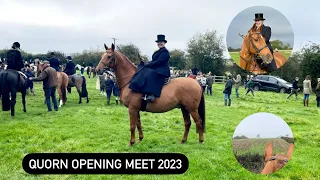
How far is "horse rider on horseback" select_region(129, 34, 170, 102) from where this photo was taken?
6.43 m

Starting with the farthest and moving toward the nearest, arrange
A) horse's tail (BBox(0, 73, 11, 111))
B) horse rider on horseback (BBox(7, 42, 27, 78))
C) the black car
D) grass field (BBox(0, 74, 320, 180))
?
the black car
horse's tail (BBox(0, 73, 11, 111))
horse rider on horseback (BBox(7, 42, 27, 78))
grass field (BBox(0, 74, 320, 180))

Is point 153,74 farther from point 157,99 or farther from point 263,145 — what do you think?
point 263,145

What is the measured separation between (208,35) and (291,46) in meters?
18.9

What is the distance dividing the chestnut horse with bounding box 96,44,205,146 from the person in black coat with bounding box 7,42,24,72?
489 cm

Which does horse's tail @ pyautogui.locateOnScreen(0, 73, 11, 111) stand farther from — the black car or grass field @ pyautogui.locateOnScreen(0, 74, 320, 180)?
the black car

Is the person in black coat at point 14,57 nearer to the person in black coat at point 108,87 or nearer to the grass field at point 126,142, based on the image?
the grass field at point 126,142

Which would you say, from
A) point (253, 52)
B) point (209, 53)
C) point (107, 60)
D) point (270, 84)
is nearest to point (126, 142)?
point (107, 60)

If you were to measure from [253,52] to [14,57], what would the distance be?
33.2ft

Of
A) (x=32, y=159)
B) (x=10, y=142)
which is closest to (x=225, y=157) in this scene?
(x=32, y=159)

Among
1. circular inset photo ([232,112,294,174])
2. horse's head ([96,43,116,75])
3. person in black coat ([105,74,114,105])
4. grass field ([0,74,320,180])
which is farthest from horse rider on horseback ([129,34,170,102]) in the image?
person in black coat ([105,74,114,105])

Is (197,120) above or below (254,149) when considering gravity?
below

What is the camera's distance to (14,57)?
33.4ft

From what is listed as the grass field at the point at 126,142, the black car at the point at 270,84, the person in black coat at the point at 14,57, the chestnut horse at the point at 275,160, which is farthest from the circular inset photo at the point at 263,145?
the black car at the point at 270,84

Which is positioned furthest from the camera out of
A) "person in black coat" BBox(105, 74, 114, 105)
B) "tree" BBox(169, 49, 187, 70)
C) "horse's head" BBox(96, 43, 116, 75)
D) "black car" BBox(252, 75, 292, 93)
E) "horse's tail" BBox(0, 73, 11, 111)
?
"tree" BBox(169, 49, 187, 70)
